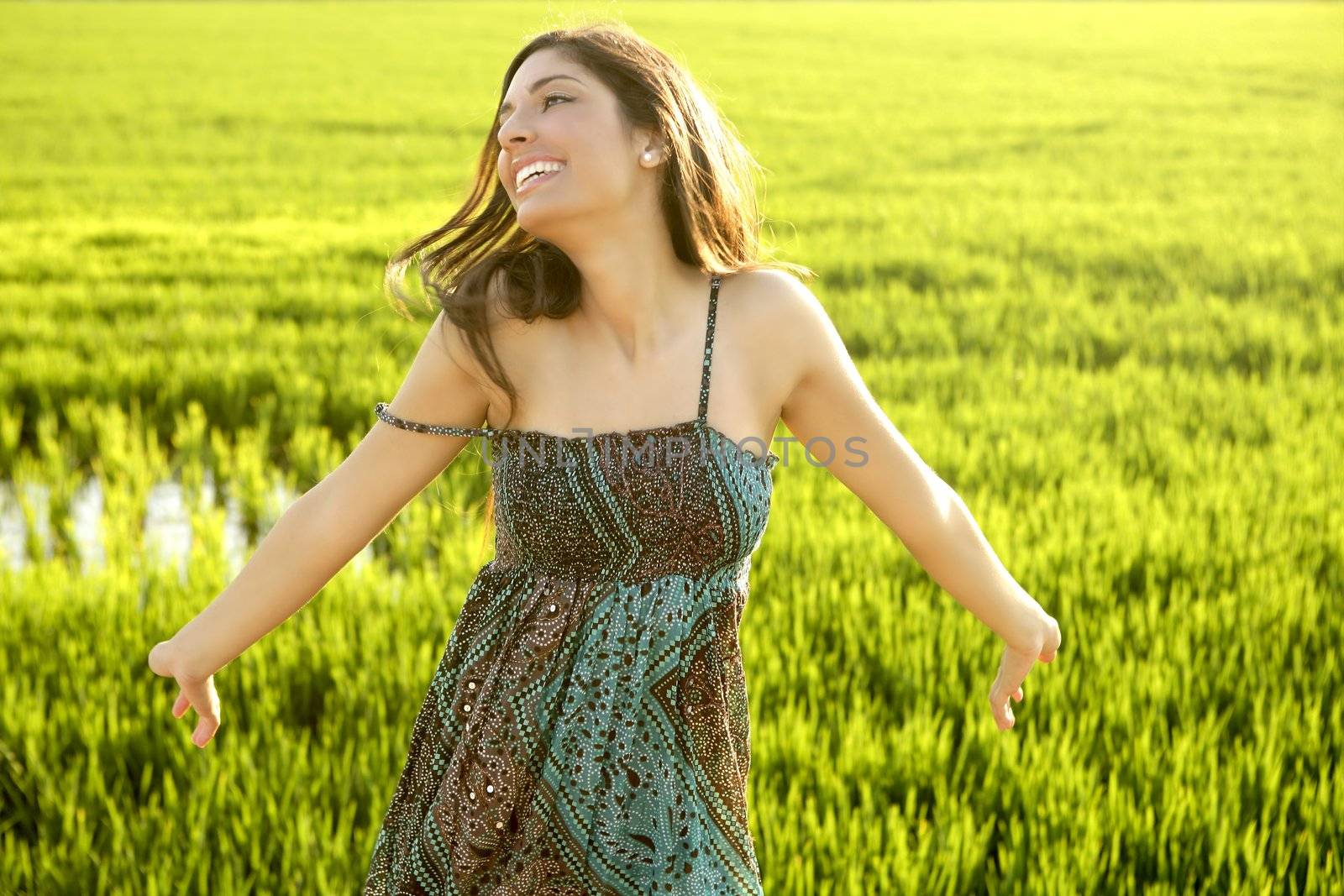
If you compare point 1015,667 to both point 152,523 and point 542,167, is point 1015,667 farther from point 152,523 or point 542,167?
point 152,523

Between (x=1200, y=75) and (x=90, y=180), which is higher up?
(x=1200, y=75)

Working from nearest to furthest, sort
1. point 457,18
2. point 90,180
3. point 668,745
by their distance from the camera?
point 668,745
point 90,180
point 457,18

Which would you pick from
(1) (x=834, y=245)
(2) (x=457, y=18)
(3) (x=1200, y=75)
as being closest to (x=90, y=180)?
(1) (x=834, y=245)

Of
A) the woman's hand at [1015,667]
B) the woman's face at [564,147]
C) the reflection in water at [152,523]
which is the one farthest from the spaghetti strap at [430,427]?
the reflection in water at [152,523]

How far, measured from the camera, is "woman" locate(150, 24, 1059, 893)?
4.50ft

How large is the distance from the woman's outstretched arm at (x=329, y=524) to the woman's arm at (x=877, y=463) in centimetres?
35

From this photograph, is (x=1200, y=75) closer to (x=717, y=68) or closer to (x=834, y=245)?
(x=717, y=68)

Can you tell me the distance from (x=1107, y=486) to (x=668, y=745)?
2581 millimetres

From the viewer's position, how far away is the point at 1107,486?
3.65m

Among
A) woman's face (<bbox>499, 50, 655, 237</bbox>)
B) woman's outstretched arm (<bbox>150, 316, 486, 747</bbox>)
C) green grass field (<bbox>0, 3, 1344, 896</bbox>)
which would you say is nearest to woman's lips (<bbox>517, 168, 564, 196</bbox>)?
woman's face (<bbox>499, 50, 655, 237</bbox>)

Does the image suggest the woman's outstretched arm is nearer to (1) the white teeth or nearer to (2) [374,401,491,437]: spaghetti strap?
(2) [374,401,491,437]: spaghetti strap

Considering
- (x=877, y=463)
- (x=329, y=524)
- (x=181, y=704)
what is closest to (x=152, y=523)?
(x=181, y=704)

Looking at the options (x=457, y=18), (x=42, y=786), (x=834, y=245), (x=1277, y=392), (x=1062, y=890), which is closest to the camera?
(x=1062, y=890)

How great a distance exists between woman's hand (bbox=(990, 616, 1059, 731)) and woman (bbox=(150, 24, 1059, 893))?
0.62 ft
